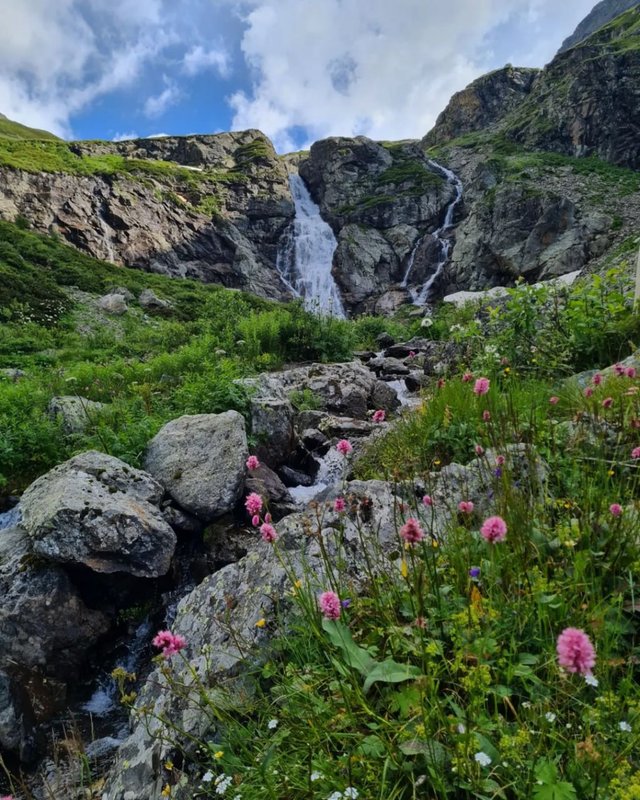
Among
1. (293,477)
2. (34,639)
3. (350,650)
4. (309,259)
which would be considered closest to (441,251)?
(309,259)

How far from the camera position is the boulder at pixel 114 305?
23219 mm

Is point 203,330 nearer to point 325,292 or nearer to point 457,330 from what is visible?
point 457,330

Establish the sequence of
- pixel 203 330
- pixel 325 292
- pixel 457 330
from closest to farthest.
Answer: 1. pixel 457 330
2. pixel 203 330
3. pixel 325 292

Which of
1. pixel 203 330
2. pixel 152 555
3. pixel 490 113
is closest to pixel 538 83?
pixel 490 113

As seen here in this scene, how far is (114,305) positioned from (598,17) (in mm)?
204977

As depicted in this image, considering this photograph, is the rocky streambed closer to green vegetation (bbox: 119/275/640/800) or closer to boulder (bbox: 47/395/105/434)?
green vegetation (bbox: 119/275/640/800)

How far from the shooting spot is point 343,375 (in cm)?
1127

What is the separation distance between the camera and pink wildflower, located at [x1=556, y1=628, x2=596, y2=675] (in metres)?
0.93

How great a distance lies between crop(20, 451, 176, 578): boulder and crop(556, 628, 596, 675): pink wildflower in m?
4.13

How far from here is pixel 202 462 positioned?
5.39 metres

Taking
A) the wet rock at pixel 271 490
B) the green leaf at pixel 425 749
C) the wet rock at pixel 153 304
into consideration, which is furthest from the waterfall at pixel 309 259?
the green leaf at pixel 425 749

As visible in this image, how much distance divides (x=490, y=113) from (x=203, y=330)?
9651cm

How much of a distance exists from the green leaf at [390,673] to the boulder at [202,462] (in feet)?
12.7

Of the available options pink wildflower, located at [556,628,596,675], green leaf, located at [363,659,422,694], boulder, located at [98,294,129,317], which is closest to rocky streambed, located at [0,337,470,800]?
green leaf, located at [363,659,422,694]
